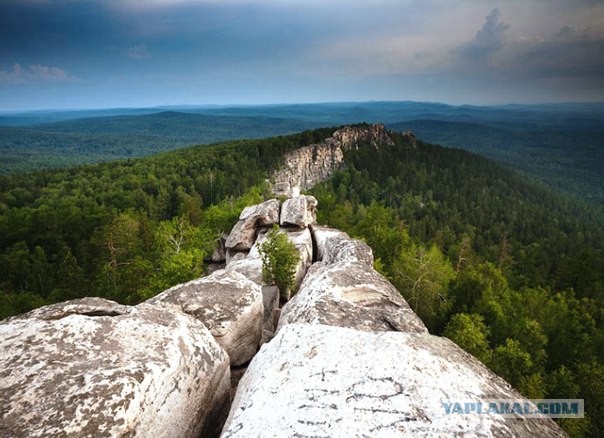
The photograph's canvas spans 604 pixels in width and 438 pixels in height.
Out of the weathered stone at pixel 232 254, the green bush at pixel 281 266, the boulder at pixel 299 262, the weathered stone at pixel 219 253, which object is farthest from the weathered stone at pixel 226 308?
the weathered stone at pixel 219 253

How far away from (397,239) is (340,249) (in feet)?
46.9

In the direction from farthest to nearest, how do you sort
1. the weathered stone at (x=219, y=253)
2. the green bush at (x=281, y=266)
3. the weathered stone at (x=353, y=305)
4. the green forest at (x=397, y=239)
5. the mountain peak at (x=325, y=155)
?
the mountain peak at (x=325, y=155) < the weathered stone at (x=219, y=253) < the green forest at (x=397, y=239) < the green bush at (x=281, y=266) < the weathered stone at (x=353, y=305)

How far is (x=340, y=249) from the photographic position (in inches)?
941

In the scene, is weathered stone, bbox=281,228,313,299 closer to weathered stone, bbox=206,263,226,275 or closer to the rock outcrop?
weathered stone, bbox=206,263,226,275

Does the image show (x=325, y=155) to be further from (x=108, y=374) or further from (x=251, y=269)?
(x=108, y=374)

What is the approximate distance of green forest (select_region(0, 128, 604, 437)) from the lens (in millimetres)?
28344

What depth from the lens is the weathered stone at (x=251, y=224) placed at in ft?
117

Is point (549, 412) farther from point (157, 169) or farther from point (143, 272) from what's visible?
point (157, 169)

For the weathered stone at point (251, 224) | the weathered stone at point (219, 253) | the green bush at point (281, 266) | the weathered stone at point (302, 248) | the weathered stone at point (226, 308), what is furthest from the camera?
the weathered stone at point (219, 253)

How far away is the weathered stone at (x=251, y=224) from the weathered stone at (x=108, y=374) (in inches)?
1044

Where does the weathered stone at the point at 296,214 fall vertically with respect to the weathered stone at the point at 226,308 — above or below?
below

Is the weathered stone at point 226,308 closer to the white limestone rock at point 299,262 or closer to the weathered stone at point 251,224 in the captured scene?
the white limestone rock at point 299,262

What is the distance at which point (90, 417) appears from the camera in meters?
5.70

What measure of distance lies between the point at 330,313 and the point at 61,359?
7659 millimetres
